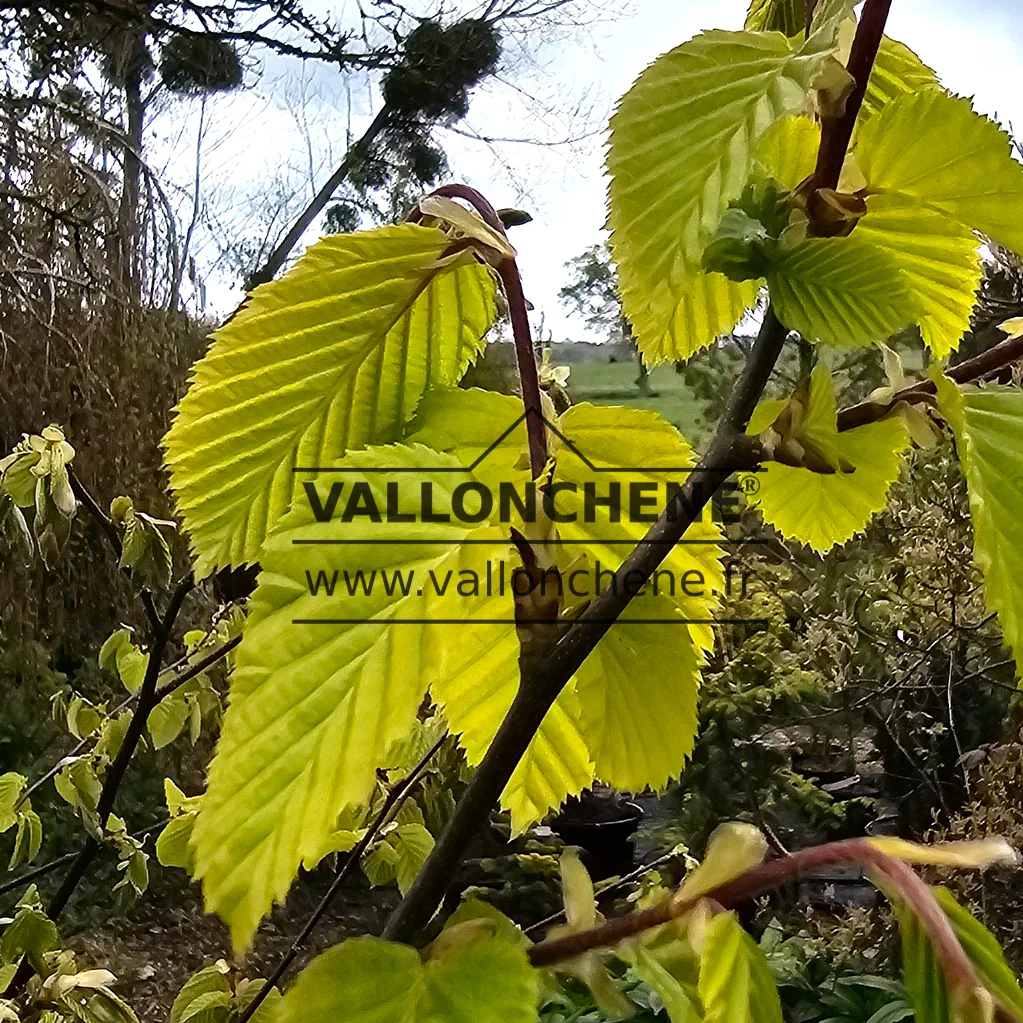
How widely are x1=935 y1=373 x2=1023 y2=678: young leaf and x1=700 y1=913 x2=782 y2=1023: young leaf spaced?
0.05 metres

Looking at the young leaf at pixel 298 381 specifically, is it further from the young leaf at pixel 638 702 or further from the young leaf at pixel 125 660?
the young leaf at pixel 125 660

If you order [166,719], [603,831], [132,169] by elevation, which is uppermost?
[132,169]

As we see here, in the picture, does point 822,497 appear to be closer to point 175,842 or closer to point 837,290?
point 837,290

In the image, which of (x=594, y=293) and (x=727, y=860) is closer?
(x=727, y=860)

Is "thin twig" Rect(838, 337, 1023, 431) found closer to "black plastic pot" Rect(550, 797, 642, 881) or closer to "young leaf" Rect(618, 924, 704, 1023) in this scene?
"young leaf" Rect(618, 924, 704, 1023)

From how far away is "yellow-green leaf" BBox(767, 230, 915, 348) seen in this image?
13 centimetres

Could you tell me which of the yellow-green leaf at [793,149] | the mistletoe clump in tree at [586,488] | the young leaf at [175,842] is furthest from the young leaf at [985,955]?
the young leaf at [175,842]

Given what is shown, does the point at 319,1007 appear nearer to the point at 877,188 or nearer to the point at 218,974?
the point at 877,188

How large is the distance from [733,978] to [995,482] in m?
0.07

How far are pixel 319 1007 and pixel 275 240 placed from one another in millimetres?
1729

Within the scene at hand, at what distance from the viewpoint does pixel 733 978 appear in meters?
0.12

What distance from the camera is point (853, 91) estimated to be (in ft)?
0.43

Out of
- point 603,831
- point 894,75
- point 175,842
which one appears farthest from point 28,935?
point 603,831

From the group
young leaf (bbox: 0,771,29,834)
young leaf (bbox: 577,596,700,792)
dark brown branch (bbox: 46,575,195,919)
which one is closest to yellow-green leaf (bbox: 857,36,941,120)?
young leaf (bbox: 577,596,700,792)
